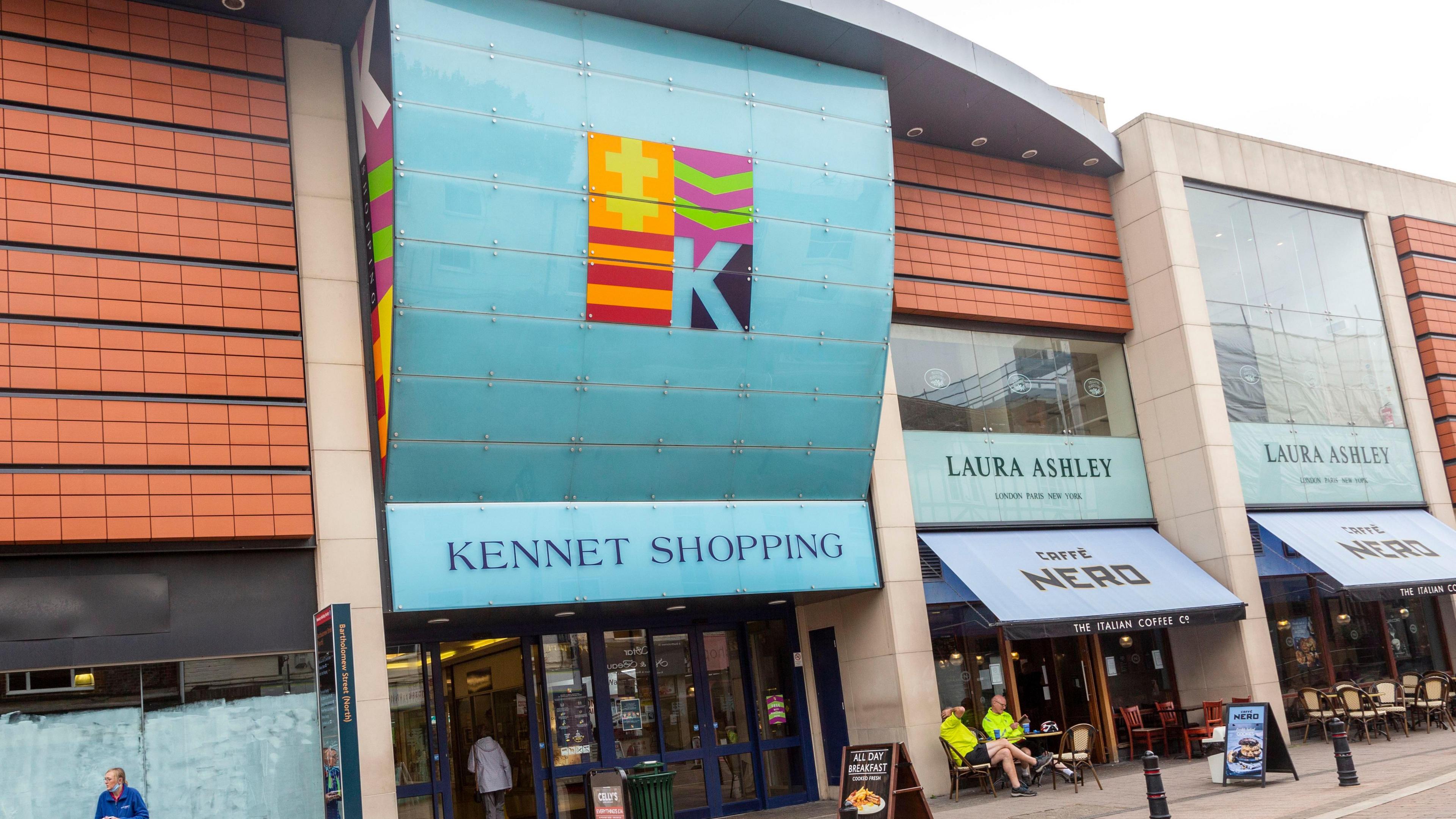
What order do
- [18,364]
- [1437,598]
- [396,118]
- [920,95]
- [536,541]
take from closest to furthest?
[18,364], [396,118], [536,541], [920,95], [1437,598]

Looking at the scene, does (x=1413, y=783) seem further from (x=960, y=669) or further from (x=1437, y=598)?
(x=1437, y=598)

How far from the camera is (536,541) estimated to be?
12477 mm

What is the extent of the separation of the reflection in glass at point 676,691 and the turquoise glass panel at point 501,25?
24.5ft

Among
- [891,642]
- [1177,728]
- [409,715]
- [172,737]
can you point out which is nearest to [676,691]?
[891,642]

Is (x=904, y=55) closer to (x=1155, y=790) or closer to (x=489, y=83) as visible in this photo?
(x=489, y=83)

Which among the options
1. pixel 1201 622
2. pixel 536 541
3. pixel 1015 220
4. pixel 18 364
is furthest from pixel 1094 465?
pixel 18 364

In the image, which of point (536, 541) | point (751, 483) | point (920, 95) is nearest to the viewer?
point (536, 541)

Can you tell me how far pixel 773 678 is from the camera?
15852 mm


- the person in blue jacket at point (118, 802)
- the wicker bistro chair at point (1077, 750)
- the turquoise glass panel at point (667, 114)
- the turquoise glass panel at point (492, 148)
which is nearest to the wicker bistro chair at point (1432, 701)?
the wicker bistro chair at point (1077, 750)

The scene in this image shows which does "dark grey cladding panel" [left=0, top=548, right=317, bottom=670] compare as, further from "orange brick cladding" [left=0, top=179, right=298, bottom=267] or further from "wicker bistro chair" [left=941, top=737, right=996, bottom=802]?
"wicker bistro chair" [left=941, top=737, right=996, bottom=802]

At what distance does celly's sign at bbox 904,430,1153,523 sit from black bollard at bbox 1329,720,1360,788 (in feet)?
17.5

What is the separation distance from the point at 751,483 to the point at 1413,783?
25.0ft

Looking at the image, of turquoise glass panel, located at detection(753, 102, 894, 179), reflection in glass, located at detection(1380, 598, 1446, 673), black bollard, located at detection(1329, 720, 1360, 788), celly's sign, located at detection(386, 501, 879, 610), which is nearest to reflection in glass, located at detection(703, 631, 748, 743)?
celly's sign, located at detection(386, 501, 879, 610)

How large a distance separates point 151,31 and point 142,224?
202cm
